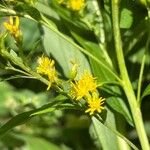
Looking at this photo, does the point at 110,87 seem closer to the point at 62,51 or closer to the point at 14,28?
the point at 62,51

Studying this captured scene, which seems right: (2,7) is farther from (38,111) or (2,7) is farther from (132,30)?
(132,30)

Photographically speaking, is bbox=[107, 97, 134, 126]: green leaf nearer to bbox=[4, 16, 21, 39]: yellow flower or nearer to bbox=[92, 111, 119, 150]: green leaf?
bbox=[92, 111, 119, 150]: green leaf

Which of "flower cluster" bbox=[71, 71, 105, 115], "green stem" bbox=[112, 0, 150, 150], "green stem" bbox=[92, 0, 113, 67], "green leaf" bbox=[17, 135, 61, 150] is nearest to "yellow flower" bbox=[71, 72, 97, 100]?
"flower cluster" bbox=[71, 71, 105, 115]

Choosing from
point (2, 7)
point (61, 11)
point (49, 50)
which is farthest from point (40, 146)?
point (2, 7)

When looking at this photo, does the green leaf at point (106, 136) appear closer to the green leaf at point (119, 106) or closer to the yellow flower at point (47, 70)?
the green leaf at point (119, 106)

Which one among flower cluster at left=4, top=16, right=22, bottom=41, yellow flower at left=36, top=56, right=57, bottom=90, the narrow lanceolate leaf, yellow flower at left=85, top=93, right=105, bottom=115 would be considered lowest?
yellow flower at left=85, top=93, right=105, bottom=115

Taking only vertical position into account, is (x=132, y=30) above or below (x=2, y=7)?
below
